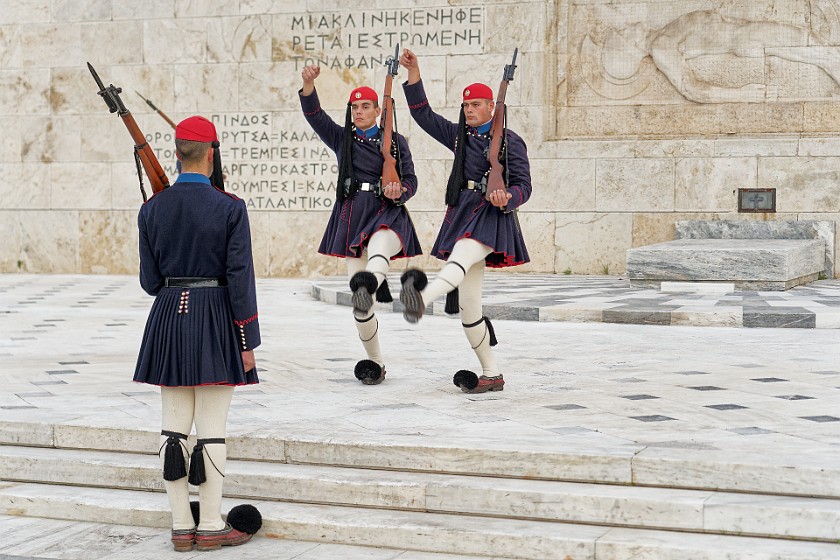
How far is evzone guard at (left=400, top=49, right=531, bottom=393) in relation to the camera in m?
6.39

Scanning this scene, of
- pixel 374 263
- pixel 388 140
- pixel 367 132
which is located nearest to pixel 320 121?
pixel 367 132

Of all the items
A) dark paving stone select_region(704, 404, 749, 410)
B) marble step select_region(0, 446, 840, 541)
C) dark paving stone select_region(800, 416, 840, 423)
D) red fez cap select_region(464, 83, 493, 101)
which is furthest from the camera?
red fez cap select_region(464, 83, 493, 101)

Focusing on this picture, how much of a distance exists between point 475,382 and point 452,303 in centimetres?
45

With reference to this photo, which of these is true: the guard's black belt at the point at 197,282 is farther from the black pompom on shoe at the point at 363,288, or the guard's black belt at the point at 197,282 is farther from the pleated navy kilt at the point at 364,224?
the pleated navy kilt at the point at 364,224

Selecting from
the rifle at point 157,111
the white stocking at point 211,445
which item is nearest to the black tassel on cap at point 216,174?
the white stocking at point 211,445

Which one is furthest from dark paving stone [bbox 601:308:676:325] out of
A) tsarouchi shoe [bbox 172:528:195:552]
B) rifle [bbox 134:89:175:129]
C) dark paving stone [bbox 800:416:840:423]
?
rifle [bbox 134:89:175:129]

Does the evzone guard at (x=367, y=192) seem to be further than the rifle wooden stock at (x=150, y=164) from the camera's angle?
Yes

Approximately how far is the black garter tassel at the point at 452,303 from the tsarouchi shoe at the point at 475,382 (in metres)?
0.33

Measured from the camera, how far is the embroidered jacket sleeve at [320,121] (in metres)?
6.90

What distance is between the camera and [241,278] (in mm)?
4324

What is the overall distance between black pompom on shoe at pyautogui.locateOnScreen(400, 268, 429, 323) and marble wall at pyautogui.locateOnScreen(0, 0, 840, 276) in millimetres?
9451

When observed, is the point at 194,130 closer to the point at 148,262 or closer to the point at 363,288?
the point at 148,262

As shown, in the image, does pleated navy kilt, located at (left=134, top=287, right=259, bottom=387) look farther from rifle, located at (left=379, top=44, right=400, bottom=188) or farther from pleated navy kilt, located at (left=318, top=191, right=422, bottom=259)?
rifle, located at (left=379, top=44, right=400, bottom=188)

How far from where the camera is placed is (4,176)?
1677 centimetres
